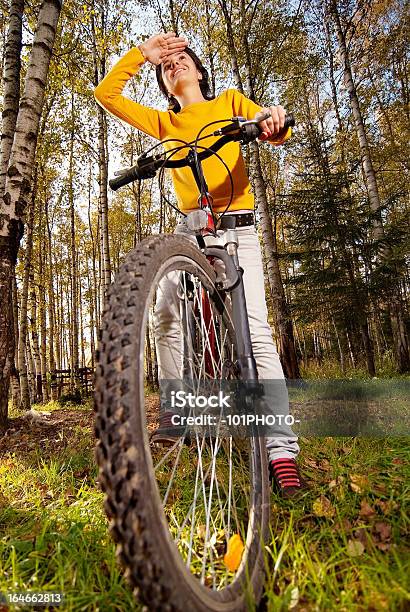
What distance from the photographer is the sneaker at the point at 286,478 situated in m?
1.69

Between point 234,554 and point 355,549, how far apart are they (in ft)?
1.31

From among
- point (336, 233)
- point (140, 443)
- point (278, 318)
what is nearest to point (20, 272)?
point (278, 318)

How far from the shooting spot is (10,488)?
2.15 m

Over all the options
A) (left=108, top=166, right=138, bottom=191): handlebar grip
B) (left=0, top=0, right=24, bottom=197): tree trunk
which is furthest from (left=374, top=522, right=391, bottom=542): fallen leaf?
(left=0, top=0, right=24, bottom=197): tree trunk

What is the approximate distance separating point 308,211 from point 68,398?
8.63 metres

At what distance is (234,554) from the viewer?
115cm

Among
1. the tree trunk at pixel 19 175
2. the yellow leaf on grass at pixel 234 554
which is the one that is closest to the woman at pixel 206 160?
the yellow leaf on grass at pixel 234 554

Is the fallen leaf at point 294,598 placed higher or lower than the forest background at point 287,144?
lower

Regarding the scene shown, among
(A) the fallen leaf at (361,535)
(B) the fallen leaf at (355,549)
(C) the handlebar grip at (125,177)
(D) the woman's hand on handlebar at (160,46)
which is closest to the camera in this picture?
(B) the fallen leaf at (355,549)

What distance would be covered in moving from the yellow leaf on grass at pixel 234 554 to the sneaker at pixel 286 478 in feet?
1.81

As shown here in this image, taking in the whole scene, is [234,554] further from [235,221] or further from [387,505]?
[235,221]

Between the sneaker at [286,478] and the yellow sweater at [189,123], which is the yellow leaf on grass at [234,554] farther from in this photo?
the yellow sweater at [189,123]

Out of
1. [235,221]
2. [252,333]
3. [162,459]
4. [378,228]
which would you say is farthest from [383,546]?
[378,228]

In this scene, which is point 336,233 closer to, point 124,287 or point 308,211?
point 308,211
